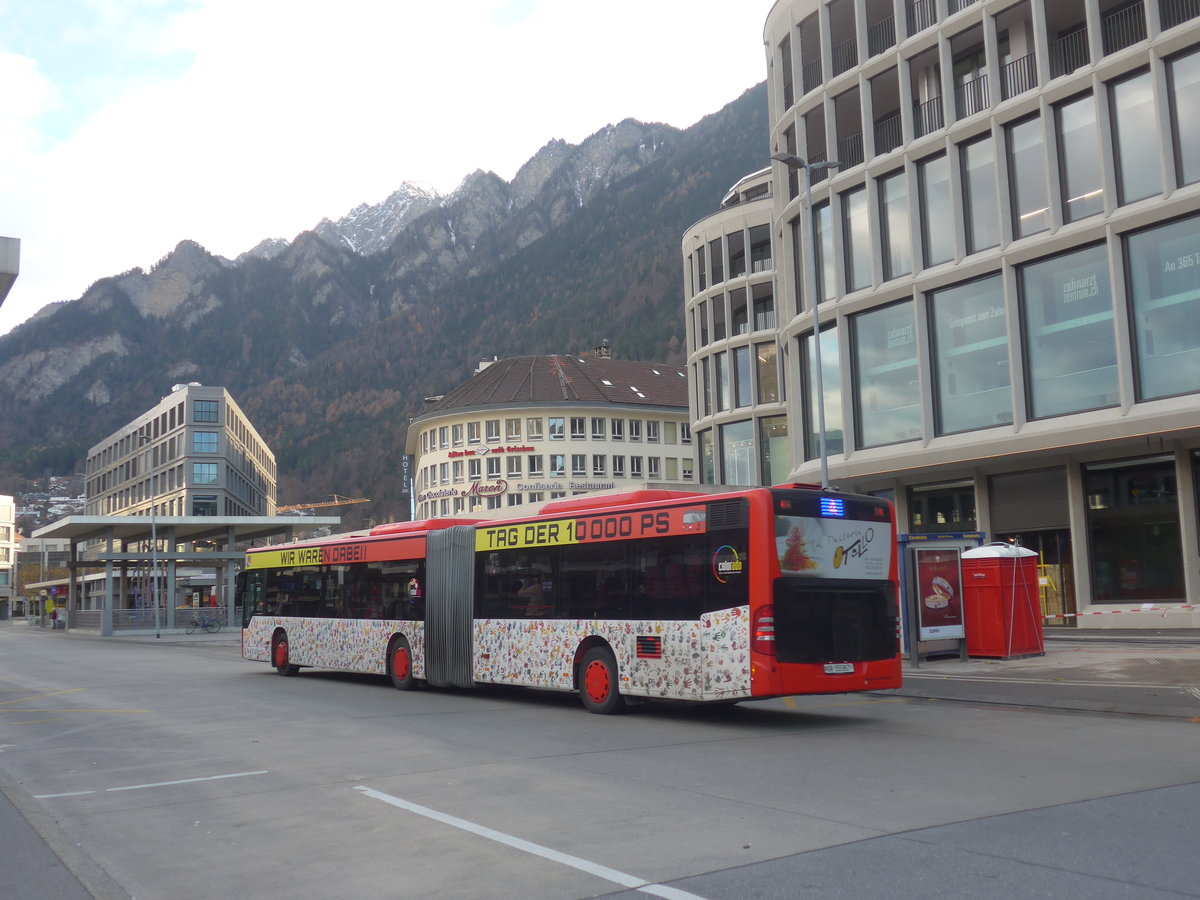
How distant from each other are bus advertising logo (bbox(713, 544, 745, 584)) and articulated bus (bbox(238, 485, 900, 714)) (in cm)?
2

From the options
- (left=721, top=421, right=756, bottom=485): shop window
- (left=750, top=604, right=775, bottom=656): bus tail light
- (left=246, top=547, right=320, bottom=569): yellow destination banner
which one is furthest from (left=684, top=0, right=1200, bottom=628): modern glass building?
(left=750, top=604, right=775, bottom=656): bus tail light

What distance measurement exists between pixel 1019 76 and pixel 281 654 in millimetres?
25175

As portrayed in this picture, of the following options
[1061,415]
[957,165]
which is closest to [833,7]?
[957,165]

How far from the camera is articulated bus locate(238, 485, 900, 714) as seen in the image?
13594 mm

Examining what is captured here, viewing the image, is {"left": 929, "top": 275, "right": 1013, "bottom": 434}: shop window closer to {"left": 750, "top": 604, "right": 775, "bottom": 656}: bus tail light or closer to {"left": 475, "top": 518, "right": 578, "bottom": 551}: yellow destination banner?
{"left": 475, "top": 518, "right": 578, "bottom": 551}: yellow destination banner

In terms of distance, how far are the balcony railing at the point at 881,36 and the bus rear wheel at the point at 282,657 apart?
25.6 m

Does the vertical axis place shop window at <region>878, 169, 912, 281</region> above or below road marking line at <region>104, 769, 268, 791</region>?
above

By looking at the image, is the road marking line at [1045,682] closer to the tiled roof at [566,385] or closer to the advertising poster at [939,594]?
the advertising poster at [939,594]

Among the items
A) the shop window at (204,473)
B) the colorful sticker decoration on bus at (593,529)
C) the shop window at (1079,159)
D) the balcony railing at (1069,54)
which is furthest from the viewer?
the shop window at (204,473)

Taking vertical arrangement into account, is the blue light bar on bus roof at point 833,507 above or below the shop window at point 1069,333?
below

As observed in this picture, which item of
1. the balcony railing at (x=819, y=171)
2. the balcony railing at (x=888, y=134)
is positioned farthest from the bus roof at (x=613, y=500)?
the balcony railing at (x=819, y=171)

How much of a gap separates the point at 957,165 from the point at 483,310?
556ft

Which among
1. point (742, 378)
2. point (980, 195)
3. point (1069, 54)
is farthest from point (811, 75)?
point (742, 378)

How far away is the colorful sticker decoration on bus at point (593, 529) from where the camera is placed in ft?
48.1
